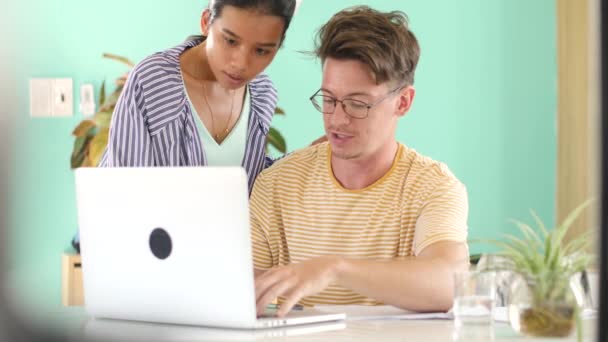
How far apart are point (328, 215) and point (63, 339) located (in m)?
1.62

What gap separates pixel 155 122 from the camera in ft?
6.32

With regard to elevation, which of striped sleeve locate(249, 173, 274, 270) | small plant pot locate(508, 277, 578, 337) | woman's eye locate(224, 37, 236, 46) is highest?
woman's eye locate(224, 37, 236, 46)

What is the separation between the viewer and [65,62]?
141 inches

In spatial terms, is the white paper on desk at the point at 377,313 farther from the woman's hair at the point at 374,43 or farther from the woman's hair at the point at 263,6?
the woman's hair at the point at 263,6

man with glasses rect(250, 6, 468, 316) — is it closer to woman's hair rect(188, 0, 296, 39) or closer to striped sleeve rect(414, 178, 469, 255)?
striped sleeve rect(414, 178, 469, 255)

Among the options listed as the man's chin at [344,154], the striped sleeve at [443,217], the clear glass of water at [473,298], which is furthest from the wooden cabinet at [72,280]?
the clear glass of water at [473,298]

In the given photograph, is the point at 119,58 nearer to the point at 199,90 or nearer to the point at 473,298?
the point at 199,90

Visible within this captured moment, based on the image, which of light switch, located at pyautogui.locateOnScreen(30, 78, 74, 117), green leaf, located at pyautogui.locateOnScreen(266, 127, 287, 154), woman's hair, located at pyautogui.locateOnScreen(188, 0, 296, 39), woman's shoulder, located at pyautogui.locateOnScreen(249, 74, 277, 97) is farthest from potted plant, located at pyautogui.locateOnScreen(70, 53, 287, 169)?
woman's hair, located at pyautogui.locateOnScreen(188, 0, 296, 39)

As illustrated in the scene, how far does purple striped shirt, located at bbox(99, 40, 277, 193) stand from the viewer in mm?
1913

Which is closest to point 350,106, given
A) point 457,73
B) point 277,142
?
point 277,142

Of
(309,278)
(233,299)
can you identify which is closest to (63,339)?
(233,299)

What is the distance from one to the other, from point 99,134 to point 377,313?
2040mm

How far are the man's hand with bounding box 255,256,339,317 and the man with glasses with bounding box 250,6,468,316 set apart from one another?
1.14 feet

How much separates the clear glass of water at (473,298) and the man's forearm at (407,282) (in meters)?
0.19
